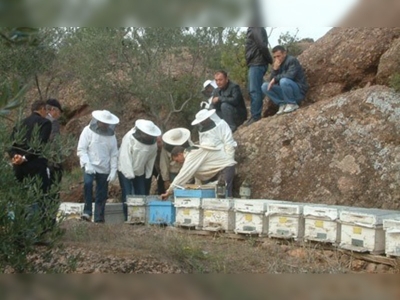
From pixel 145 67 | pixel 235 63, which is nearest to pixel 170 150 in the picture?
pixel 235 63

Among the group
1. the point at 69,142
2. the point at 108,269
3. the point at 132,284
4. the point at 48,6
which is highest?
the point at 48,6

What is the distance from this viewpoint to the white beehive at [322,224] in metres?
8.54

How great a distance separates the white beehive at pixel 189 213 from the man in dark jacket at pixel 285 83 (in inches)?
103

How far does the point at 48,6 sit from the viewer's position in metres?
2.29

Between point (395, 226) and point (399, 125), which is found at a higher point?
point (399, 125)

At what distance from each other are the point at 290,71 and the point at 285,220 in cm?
345

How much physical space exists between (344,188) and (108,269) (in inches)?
193

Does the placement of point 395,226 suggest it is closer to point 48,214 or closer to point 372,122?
point 372,122

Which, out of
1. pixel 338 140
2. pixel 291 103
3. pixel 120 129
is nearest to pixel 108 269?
pixel 338 140

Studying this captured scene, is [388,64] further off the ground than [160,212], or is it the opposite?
[388,64]

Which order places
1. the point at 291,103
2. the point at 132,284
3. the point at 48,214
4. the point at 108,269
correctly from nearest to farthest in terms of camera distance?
the point at 132,284
the point at 48,214
the point at 108,269
the point at 291,103

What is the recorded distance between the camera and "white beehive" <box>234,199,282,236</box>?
30.9 feet

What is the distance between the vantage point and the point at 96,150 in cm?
1053

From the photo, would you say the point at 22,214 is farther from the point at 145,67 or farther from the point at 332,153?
the point at 145,67
